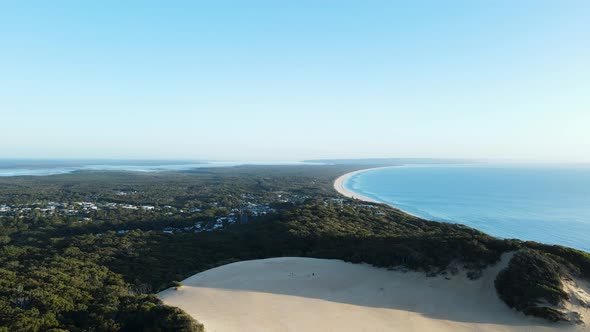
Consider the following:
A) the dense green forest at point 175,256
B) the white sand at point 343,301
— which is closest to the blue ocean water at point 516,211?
the dense green forest at point 175,256

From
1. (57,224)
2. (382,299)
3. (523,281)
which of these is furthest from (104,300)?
(57,224)

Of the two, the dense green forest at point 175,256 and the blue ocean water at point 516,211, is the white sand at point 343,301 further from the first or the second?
the blue ocean water at point 516,211

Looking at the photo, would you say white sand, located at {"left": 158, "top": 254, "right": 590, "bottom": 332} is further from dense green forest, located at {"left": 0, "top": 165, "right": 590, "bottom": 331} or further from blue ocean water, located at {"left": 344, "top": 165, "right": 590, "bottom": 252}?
blue ocean water, located at {"left": 344, "top": 165, "right": 590, "bottom": 252}

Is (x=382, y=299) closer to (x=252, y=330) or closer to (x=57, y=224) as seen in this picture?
(x=252, y=330)

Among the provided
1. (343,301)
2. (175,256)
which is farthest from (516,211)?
(175,256)

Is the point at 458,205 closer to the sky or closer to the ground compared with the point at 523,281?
closer to the ground

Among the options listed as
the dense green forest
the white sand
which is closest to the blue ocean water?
the dense green forest

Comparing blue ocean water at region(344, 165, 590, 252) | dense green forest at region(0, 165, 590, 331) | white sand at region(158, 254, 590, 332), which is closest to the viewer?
white sand at region(158, 254, 590, 332)

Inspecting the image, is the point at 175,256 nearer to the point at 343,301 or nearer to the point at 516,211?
the point at 343,301
